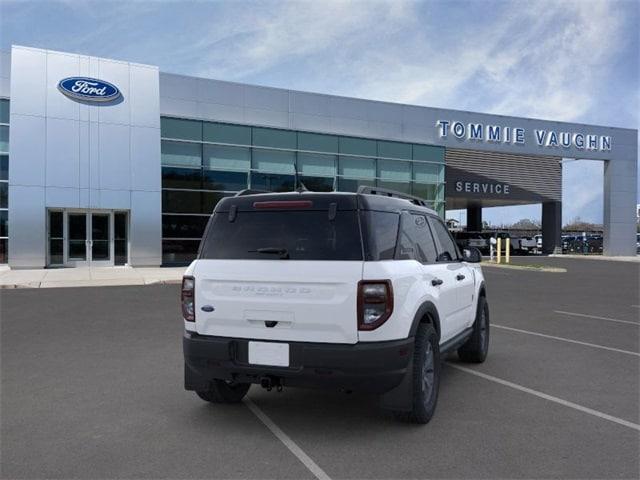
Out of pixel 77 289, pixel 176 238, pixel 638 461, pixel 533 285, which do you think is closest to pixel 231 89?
pixel 176 238

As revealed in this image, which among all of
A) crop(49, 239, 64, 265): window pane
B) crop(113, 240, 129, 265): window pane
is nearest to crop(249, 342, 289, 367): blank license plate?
crop(113, 240, 129, 265): window pane

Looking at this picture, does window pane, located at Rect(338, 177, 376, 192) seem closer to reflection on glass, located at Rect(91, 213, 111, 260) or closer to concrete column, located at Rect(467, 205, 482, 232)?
reflection on glass, located at Rect(91, 213, 111, 260)

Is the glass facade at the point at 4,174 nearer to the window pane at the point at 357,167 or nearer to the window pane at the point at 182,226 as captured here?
the window pane at the point at 182,226

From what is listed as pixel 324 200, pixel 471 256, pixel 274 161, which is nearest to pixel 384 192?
pixel 324 200

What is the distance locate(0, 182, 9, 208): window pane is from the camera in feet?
72.2

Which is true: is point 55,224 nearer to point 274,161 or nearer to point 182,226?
point 182,226

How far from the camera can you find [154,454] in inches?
160

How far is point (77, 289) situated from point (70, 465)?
1319 cm

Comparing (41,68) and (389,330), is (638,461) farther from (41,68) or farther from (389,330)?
(41,68)

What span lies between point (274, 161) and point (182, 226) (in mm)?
5348

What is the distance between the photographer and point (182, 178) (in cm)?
2481

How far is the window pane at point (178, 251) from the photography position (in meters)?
24.6

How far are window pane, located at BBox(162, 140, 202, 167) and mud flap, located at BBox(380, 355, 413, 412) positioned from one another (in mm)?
21666

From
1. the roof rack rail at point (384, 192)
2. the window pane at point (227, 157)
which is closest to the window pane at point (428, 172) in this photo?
the window pane at point (227, 157)
